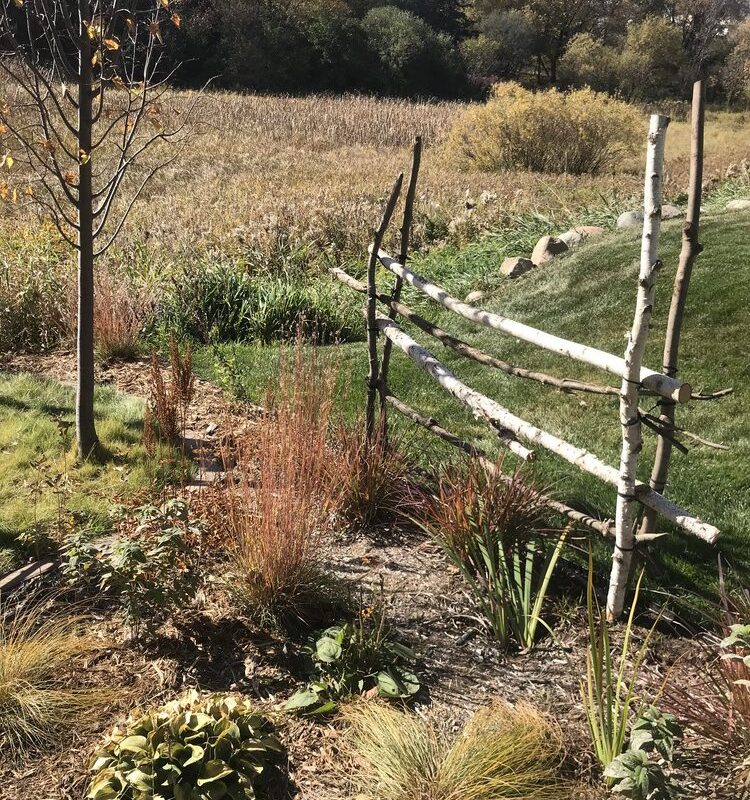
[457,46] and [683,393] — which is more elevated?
[457,46]

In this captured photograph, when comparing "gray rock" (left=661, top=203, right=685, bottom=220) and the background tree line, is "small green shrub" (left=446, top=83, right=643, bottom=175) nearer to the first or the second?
"gray rock" (left=661, top=203, right=685, bottom=220)

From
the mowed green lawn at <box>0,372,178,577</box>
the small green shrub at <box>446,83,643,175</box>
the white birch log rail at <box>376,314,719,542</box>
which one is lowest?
the mowed green lawn at <box>0,372,178,577</box>

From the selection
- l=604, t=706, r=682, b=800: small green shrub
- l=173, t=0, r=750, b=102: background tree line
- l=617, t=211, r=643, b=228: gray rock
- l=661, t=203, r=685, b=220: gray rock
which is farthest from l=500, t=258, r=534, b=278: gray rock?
l=173, t=0, r=750, b=102: background tree line

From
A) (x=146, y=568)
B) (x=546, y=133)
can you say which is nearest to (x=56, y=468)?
(x=146, y=568)

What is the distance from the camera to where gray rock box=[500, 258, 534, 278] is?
9.32 m

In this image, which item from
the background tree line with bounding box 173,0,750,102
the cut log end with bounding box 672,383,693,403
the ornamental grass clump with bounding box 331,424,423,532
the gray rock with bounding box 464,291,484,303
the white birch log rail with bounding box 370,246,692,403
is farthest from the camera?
the background tree line with bounding box 173,0,750,102

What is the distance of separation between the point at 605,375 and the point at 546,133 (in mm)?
11616

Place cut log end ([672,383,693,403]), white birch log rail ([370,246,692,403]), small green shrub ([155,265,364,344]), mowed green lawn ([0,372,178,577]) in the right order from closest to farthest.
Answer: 1. cut log end ([672,383,693,403])
2. white birch log rail ([370,246,692,403])
3. mowed green lawn ([0,372,178,577])
4. small green shrub ([155,265,364,344])

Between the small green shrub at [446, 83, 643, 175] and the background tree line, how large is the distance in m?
17.8

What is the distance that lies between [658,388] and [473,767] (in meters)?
1.47

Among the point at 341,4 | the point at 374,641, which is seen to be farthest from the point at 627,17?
the point at 374,641

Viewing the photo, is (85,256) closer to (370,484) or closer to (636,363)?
(370,484)

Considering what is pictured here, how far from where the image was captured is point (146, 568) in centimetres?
311

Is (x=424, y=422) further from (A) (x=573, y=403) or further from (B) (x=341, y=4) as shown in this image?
(B) (x=341, y=4)
